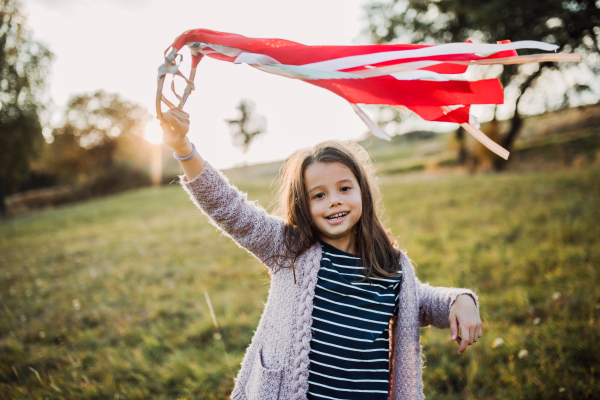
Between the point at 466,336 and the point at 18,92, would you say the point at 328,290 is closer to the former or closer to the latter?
the point at 466,336

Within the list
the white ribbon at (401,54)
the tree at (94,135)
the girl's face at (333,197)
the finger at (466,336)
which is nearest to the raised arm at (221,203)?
the girl's face at (333,197)

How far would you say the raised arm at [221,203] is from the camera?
1459mm

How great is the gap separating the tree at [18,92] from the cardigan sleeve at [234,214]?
66.2 ft

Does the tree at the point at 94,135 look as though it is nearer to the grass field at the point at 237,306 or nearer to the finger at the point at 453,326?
the grass field at the point at 237,306

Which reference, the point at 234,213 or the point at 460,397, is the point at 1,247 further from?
the point at 460,397

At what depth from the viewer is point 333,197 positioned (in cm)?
174

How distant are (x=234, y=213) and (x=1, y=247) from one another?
1082 centimetres

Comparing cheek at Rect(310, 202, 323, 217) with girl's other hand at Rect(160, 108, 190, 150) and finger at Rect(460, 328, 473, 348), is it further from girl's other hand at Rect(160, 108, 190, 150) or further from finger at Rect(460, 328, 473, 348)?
finger at Rect(460, 328, 473, 348)

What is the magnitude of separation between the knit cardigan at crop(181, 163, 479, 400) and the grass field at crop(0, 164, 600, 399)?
542 mm

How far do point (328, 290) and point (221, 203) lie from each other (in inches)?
28.5

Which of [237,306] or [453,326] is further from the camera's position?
[237,306]

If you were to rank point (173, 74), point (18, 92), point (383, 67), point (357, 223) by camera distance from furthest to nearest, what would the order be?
point (18, 92), point (357, 223), point (383, 67), point (173, 74)

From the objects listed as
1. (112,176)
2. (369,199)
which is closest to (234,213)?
(369,199)

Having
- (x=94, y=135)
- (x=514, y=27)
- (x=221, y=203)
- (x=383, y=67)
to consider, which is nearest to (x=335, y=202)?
(x=221, y=203)
